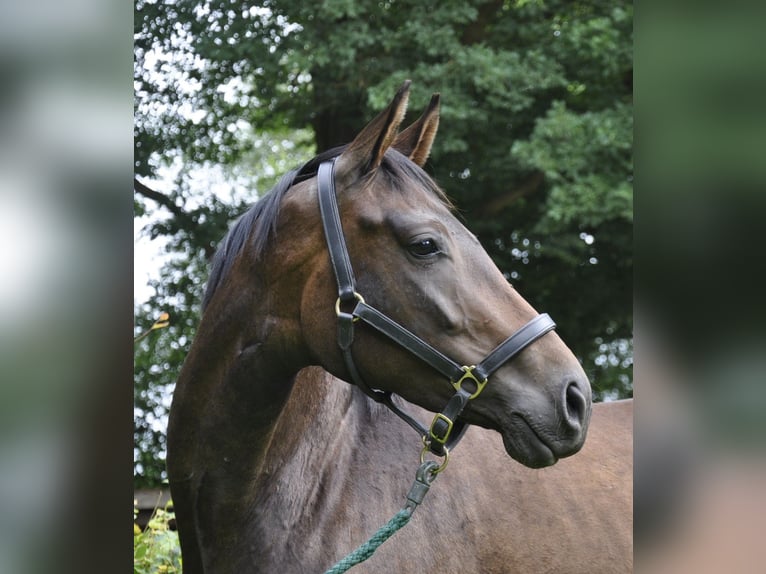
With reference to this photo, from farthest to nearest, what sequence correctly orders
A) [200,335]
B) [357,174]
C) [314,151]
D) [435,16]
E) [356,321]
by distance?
[314,151] < [435,16] < [200,335] < [357,174] < [356,321]

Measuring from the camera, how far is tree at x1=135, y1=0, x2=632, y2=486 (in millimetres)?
7926

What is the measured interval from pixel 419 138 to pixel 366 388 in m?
0.92

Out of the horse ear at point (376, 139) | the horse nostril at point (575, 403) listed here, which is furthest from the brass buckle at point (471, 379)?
the horse ear at point (376, 139)

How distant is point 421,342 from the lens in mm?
2232

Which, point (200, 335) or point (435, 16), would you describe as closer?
point (200, 335)

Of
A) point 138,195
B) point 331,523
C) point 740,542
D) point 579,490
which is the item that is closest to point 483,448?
point 579,490

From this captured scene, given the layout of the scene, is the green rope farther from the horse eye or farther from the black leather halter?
the horse eye

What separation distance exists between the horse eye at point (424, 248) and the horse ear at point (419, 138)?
610 mm

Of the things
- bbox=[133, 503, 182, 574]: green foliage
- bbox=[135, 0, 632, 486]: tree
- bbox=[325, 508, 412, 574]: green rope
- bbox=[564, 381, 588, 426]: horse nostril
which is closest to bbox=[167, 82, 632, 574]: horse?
bbox=[564, 381, 588, 426]: horse nostril

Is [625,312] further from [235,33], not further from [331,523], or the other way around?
[331,523]

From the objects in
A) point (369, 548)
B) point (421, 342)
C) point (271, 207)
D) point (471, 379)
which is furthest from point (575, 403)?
point (271, 207)

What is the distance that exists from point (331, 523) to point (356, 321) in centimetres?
71

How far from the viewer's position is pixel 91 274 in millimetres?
1002

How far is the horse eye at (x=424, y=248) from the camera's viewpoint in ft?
7.43
